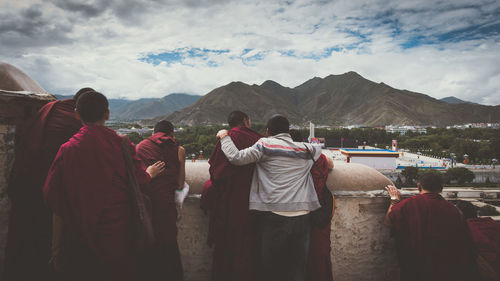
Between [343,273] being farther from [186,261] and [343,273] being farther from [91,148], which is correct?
[91,148]

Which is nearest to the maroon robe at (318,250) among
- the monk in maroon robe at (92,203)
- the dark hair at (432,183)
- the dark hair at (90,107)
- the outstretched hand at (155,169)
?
the dark hair at (432,183)

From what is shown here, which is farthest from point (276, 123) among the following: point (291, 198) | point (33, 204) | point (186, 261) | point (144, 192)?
point (33, 204)

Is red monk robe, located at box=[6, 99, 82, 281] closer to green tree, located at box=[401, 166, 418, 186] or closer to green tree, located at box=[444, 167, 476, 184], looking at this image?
green tree, located at box=[401, 166, 418, 186]

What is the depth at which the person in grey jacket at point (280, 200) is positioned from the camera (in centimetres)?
216

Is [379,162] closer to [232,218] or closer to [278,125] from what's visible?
[278,125]

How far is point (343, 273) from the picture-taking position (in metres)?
2.83

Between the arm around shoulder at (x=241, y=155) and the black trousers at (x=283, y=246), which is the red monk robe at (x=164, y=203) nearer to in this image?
the arm around shoulder at (x=241, y=155)

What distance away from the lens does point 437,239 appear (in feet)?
7.59

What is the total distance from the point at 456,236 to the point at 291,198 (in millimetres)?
1473

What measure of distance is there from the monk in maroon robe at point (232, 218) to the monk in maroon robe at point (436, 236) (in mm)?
1421

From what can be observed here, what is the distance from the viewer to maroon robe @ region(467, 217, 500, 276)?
253 cm

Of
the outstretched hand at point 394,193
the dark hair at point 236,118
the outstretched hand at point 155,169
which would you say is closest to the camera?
the outstretched hand at point 155,169

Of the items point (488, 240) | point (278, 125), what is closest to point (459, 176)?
point (488, 240)

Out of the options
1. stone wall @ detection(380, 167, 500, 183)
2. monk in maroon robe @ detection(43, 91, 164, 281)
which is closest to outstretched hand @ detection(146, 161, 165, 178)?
monk in maroon robe @ detection(43, 91, 164, 281)
